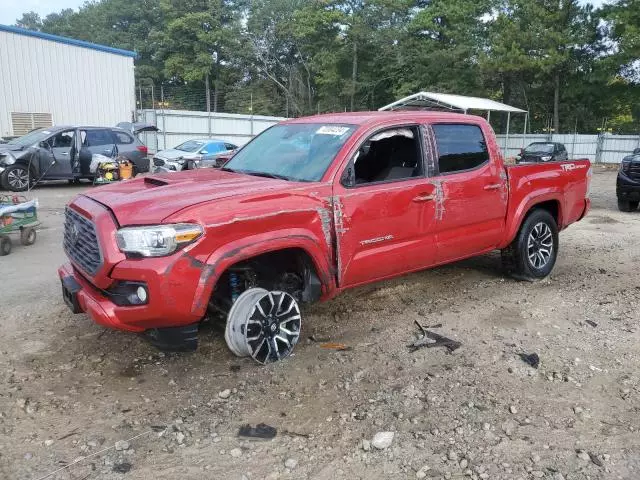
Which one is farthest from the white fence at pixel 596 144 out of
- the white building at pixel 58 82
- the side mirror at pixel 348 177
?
the side mirror at pixel 348 177

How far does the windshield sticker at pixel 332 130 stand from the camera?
4.30 meters

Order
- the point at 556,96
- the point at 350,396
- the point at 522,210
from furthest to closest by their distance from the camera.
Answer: the point at 556,96, the point at 522,210, the point at 350,396

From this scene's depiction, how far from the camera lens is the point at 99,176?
1377 cm

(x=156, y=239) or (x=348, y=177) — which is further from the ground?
(x=348, y=177)

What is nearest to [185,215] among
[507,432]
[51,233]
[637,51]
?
[507,432]

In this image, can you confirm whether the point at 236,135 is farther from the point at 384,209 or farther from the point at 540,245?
the point at 384,209

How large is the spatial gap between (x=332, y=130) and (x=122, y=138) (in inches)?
506

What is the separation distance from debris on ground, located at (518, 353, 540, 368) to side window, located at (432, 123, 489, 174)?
1.66 metres

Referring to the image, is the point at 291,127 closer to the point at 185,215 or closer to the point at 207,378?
the point at 185,215

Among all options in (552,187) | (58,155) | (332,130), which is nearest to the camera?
(332,130)

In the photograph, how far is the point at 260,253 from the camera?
3.54m

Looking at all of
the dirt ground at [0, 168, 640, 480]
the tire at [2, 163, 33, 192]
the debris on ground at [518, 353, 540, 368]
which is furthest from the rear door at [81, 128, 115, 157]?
the debris on ground at [518, 353, 540, 368]

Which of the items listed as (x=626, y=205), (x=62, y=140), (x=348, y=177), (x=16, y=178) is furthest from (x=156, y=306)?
(x=62, y=140)

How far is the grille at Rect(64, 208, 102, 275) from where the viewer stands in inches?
135
